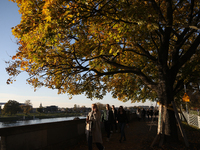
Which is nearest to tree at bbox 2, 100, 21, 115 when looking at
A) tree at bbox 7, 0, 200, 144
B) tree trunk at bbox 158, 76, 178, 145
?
tree at bbox 7, 0, 200, 144

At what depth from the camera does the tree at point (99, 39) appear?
5.73 m

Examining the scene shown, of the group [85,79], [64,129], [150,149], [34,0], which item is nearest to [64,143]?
[64,129]

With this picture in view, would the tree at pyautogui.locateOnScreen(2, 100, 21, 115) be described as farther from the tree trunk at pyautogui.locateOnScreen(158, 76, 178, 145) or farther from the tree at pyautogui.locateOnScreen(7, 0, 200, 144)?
the tree trunk at pyautogui.locateOnScreen(158, 76, 178, 145)

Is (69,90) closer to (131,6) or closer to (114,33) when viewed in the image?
(114,33)

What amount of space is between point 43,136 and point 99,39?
17.3 feet

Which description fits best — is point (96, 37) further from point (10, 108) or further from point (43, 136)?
point (10, 108)

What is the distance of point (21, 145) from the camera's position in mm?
5059

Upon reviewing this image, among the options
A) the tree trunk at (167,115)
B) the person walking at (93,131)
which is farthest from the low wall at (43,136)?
the tree trunk at (167,115)

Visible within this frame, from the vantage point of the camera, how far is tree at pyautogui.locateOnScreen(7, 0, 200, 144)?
573 centimetres

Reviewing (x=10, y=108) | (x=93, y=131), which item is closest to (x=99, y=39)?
(x=93, y=131)

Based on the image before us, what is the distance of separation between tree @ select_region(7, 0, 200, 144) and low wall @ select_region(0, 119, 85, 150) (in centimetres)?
274

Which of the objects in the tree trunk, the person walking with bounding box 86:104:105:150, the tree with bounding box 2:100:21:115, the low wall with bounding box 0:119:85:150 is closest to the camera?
the low wall with bounding box 0:119:85:150

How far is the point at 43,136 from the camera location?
6.04 metres

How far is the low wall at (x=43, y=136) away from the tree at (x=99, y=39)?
2.74 metres
